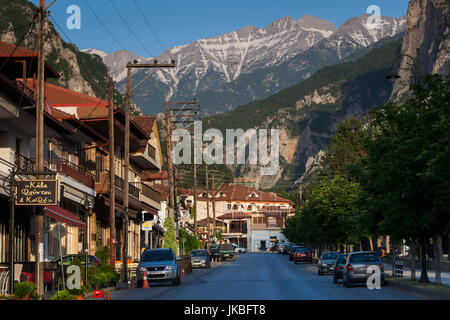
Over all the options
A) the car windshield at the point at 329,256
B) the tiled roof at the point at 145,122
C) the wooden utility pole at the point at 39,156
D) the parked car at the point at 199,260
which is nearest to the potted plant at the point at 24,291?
the wooden utility pole at the point at 39,156

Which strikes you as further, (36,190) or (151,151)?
(151,151)

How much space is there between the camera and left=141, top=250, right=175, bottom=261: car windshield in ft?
114

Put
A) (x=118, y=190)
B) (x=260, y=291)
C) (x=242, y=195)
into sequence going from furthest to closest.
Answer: (x=242, y=195)
(x=118, y=190)
(x=260, y=291)

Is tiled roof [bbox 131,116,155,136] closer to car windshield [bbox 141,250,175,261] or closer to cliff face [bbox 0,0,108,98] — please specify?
car windshield [bbox 141,250,175,261]

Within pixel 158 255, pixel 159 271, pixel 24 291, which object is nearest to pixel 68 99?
pixel 158 255

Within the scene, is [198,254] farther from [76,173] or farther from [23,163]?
[23,163]

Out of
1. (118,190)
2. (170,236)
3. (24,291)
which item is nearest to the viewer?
(24,291)

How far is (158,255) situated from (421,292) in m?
13.0

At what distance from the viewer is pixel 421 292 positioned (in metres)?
27.0

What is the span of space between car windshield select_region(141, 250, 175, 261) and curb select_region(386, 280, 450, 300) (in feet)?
33.0

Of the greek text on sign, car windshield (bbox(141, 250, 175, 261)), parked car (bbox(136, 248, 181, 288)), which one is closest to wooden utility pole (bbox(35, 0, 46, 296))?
the greek text on sign

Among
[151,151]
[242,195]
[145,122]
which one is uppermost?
[145,122]

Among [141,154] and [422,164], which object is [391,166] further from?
[141,154]
